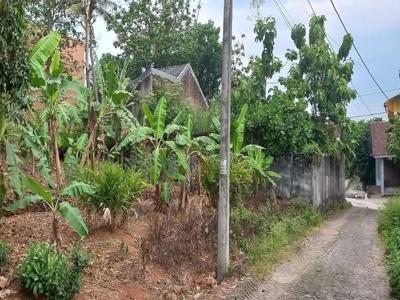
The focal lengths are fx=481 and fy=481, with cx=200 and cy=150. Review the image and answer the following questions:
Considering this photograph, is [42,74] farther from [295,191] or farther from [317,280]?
[295,191]

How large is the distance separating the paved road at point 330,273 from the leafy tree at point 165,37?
682 inches

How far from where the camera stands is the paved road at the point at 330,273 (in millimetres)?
7758

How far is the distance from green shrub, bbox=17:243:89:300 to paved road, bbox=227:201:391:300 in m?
2.66

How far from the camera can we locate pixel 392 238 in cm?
1044

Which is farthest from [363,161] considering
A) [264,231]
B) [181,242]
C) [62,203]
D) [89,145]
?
[62,203]

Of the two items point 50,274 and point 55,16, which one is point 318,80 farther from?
point 50,274

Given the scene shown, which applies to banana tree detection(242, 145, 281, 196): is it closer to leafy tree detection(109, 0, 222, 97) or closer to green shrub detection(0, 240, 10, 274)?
green shrub detection(0, 240, 10, 274)

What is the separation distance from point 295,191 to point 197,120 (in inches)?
165

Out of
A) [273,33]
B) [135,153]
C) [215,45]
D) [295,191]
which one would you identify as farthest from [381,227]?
[215,45]

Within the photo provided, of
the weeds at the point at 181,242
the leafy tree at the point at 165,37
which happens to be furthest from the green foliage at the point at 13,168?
the leafy tree at the point at 165,37

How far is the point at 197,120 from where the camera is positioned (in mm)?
17016

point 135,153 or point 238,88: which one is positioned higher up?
point 238,88

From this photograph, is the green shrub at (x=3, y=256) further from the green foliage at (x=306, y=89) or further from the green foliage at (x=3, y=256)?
the green foliage at (x=306, y=89)

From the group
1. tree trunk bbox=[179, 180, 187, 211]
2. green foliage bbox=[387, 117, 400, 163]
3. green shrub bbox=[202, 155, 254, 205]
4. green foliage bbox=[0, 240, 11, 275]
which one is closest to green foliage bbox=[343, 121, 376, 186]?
green foliage bbox=[387, 117, 400, 163]
